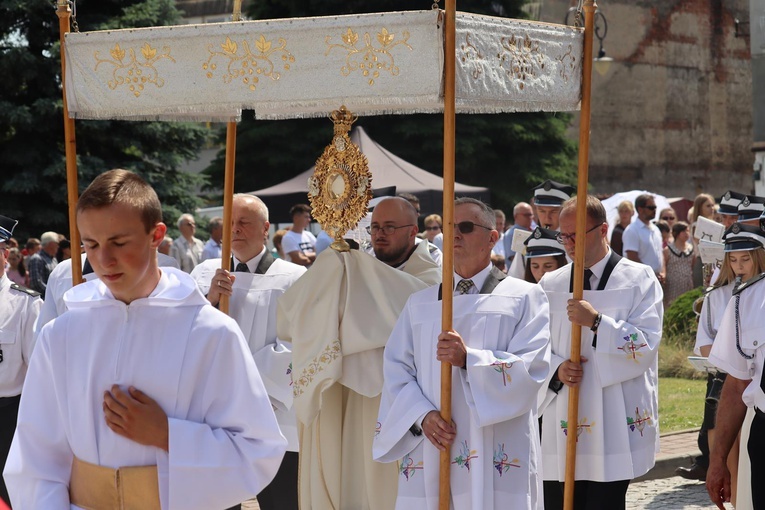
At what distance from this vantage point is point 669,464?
922 centimetres

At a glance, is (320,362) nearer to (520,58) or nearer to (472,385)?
(472,385)

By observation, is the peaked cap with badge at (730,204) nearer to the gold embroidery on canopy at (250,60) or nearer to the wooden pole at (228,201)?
the wooden pole at (228,201)

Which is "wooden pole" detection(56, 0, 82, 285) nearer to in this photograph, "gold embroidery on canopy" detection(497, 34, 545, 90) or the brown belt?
"gold embroidery on canopy" detection(497, 34, 545, 90)

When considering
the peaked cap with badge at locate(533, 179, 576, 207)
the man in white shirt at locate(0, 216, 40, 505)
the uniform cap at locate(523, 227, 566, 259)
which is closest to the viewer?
the man in white shirt at locate(0, 216, 40, 505)

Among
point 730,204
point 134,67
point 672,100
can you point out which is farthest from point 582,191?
point 672,100

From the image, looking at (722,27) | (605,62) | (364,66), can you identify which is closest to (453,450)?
(364,66)

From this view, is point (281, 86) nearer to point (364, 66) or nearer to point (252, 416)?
point (364, 66)

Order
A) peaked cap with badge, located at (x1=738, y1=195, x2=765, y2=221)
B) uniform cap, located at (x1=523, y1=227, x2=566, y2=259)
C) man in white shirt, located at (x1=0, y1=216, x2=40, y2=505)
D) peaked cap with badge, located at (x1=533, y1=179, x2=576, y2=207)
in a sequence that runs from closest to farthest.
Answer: man in white shirt, located at (x1=0, y1=216, x2=40, y2=505)
uniform cap, located at (x1=523, y1=227, x2=566, y2=259)
peaked cap with badge, located at (x1=738, y1=195, x2=765, y2=221)
peaked cap with badge, located at (x1=533, y1=179, x2=576, y2=207)

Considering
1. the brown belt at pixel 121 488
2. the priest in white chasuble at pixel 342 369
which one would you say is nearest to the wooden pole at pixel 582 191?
the priest in white chasuble at pixel 342 369

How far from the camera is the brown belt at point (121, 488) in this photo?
3246 millimetres

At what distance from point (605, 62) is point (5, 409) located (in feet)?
45.3

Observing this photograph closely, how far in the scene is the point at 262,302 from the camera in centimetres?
684

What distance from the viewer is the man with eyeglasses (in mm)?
15156

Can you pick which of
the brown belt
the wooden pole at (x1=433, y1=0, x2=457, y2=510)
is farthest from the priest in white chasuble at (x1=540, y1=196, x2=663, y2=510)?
the brown belt
